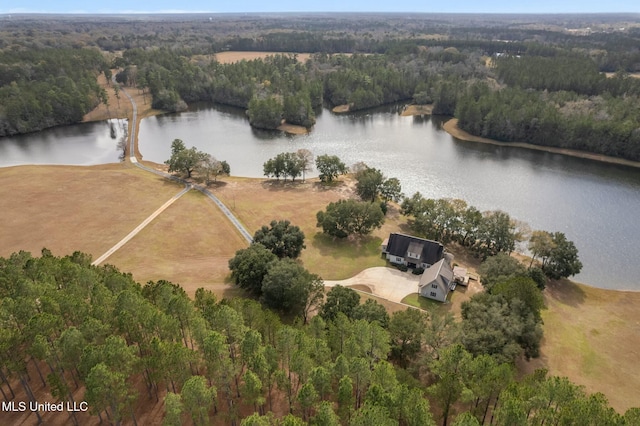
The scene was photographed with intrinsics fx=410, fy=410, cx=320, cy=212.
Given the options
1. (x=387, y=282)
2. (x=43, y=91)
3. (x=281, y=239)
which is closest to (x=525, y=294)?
(x=387, y=282)

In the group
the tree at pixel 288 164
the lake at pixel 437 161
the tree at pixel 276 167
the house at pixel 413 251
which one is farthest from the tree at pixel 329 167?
the house at pixel 413 251

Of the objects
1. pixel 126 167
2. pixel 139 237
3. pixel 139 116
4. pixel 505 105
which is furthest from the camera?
pixel 139 116

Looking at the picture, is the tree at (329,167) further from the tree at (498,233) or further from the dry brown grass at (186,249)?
the tree at (498,233)

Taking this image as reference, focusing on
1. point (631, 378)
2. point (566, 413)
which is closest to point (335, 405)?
point (566, 413)

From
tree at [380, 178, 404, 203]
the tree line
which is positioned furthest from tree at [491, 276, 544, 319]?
the tree line

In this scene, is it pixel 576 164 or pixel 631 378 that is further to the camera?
pixel 576 164

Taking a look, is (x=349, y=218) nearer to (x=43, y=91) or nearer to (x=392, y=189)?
(x=392, y=189)

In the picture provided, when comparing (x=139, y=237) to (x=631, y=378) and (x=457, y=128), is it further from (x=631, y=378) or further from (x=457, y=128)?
(x=457, y=128)
